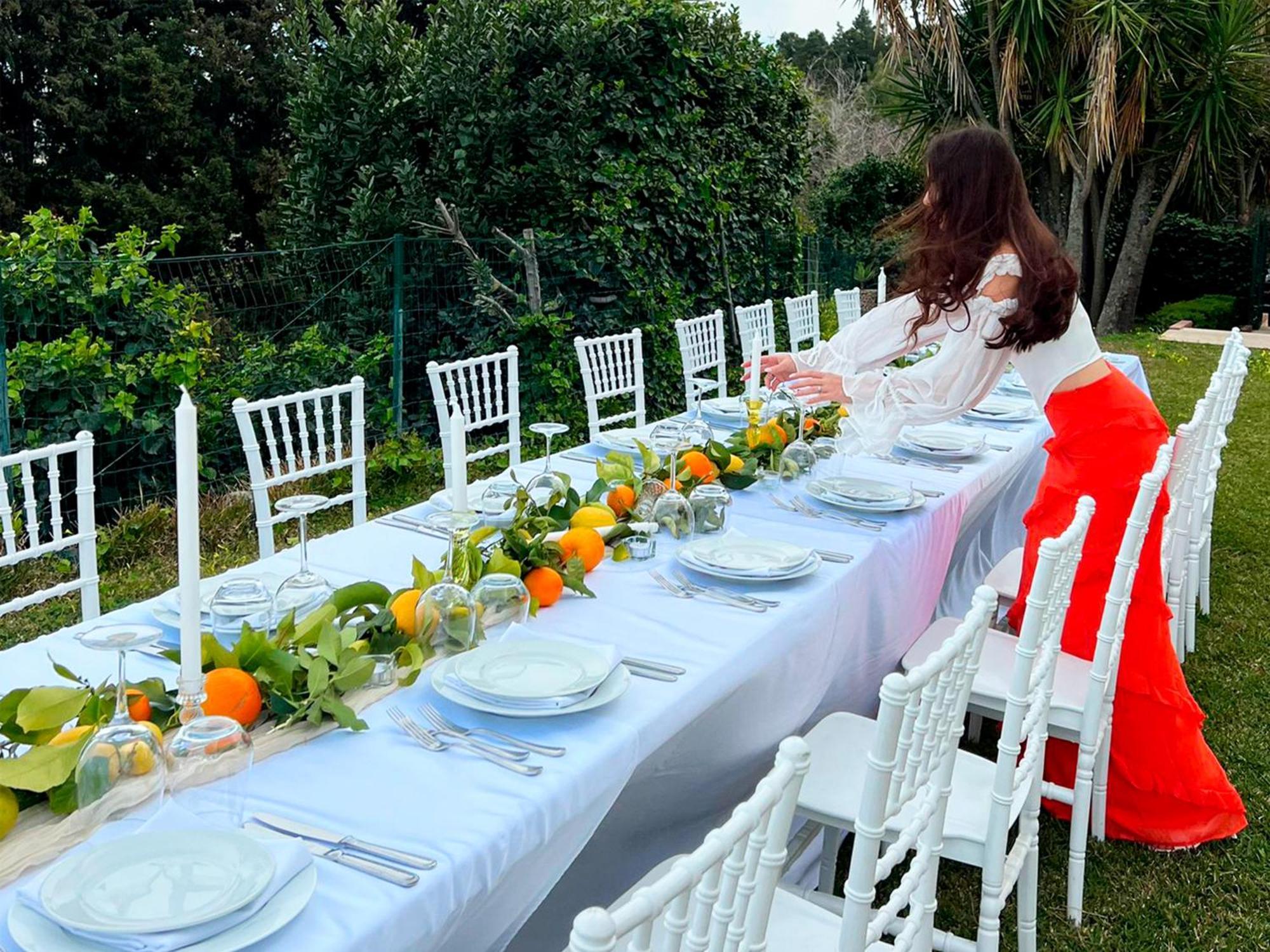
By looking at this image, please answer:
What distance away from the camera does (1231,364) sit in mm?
3701

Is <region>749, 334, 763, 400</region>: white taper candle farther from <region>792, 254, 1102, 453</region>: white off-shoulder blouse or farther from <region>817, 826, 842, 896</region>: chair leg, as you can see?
<region>817, 826, 842, 896</region>: chair leg

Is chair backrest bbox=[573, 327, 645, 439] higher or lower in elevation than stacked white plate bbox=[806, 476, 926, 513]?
A: higher

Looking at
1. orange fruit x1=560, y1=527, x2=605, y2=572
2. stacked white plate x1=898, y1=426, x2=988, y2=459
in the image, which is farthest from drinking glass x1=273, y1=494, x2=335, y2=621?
stacked white plate x1=898, y1=426, x2=988, y2=459

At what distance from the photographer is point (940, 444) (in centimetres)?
332

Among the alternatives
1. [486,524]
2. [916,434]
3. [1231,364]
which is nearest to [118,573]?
[486,524]

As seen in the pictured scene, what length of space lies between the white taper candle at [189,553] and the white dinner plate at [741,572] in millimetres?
1126

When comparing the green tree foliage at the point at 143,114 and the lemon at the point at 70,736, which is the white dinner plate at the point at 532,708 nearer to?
the lemon at the point at 70,736

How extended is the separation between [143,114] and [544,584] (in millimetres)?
14545

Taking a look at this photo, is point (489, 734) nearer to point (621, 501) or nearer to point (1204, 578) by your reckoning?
point (621, 501)

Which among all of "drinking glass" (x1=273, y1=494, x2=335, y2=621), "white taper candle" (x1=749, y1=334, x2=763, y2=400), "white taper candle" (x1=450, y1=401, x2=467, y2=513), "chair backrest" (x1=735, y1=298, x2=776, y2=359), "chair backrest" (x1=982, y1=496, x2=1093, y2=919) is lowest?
"chair backrest" (x1=982, y1=496, x2=1093, y2=919)

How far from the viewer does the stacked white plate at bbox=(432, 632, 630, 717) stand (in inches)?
61.0

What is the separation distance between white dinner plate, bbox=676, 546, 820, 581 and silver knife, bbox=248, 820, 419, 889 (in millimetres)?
1053

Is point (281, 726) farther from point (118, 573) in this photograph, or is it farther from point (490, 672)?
point (118, 573)

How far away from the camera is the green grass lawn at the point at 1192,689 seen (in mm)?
2396
